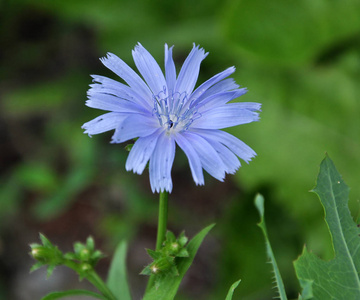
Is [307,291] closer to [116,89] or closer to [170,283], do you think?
[170,283]

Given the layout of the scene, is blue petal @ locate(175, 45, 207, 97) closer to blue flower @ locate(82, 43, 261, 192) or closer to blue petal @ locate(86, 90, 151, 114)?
blue flower @ locate(82, 43, 261, 192)

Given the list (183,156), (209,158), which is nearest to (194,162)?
(209,158)

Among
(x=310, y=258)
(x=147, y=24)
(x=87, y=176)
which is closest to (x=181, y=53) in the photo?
(x=147, y=24)

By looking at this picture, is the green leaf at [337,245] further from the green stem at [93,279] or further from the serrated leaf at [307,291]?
the green stem at [93,279]

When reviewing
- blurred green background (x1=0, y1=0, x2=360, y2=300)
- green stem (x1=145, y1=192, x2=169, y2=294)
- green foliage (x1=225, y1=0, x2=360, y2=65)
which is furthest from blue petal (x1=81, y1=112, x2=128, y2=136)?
green foliage (x1=225, y1=0, x2=360, y2=65)

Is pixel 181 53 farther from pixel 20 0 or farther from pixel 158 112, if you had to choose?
pixel 158 112

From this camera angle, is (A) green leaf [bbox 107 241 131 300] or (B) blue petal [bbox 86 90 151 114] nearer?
(B) blue petal [bbox 86 90 151 114]
